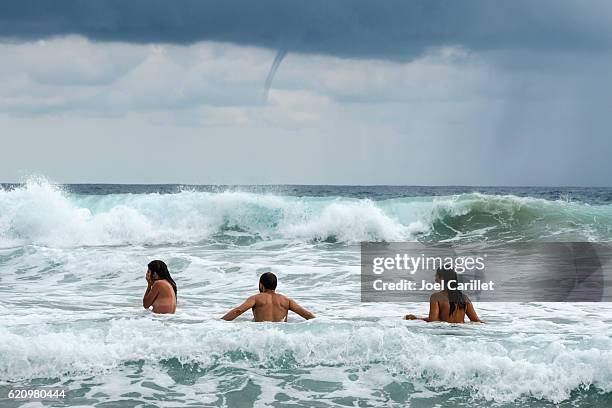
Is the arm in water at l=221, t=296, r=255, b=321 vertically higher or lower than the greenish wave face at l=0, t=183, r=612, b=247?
lower

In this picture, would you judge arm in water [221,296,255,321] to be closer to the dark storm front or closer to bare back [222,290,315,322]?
→ bare back [222,290,315,322]

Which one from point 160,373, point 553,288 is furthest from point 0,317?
point 553,288

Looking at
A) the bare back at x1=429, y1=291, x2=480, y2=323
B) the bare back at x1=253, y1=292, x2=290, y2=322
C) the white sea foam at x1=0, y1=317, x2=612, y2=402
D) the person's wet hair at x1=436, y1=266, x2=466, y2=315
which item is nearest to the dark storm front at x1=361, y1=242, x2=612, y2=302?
the person's wet hair at x1=436, y1=266, x2=466, y2=315

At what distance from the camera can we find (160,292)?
1132 cm

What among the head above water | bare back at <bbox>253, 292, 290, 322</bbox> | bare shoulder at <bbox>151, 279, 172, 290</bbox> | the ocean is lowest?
the ocean

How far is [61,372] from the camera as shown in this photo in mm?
8633

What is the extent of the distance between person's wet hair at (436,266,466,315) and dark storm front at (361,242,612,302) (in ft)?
0.25

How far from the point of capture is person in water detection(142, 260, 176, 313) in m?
11.2

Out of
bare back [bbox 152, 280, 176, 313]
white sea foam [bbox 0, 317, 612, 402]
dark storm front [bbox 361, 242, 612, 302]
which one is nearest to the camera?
white sea foam [bbox 0, 317, 612, 402]

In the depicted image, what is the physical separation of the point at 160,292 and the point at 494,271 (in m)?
8.88

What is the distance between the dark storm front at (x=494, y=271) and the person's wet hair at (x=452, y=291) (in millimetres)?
77

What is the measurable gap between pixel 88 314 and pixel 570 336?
670 centimetres

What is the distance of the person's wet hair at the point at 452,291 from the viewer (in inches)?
403

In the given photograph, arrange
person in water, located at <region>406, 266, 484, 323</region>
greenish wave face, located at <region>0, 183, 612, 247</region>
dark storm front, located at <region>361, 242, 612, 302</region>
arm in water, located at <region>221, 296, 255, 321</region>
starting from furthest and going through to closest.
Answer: greenish wave face, located at <region>0, 183, 612, 247</region> < dark storm front, located at <region>361, 242, 612, 302</region> < person in water, located at <region>406, 266, 484, 323</region> < arm in water, located at <region>221, 296, 255, 321</region>
